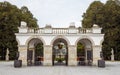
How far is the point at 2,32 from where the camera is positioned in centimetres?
4341

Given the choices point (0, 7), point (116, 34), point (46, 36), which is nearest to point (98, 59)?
point (46, 36)

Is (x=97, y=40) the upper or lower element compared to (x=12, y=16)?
lower

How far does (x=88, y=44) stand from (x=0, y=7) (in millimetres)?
20277

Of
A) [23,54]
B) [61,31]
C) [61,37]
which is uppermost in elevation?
[61,31]

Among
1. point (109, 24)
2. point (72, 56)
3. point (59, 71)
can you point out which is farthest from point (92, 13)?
point (59, 71)

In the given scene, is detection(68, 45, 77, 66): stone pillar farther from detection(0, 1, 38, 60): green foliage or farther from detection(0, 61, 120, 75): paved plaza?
detection(0, 1, 38, 60): green foliage

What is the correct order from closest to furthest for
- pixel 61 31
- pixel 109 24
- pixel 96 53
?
pixel 96 53, pixel 61 31, pixel 109 24

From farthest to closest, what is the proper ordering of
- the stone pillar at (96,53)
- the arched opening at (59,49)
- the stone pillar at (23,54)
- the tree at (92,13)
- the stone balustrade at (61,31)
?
the tree at (92,13), the arched opening at (59,49), the stone balustrade at (61,31), the stone pillar at (23,54), the stone pillar at (96,53)

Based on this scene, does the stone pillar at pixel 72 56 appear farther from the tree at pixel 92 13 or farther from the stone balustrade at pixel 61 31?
the tree at pixel 92 13

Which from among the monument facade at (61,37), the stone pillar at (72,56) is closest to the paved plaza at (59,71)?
the stone pillar at (72,56)

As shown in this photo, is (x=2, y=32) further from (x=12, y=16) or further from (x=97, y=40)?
(x=97, y=40)

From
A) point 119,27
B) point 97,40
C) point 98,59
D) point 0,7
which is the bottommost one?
point 98,59

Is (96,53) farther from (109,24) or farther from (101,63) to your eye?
(109,24)

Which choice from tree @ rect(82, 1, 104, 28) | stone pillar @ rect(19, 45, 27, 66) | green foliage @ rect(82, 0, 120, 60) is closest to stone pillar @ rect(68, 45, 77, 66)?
stone pillar @ rect(19, 45, 27, 66)
